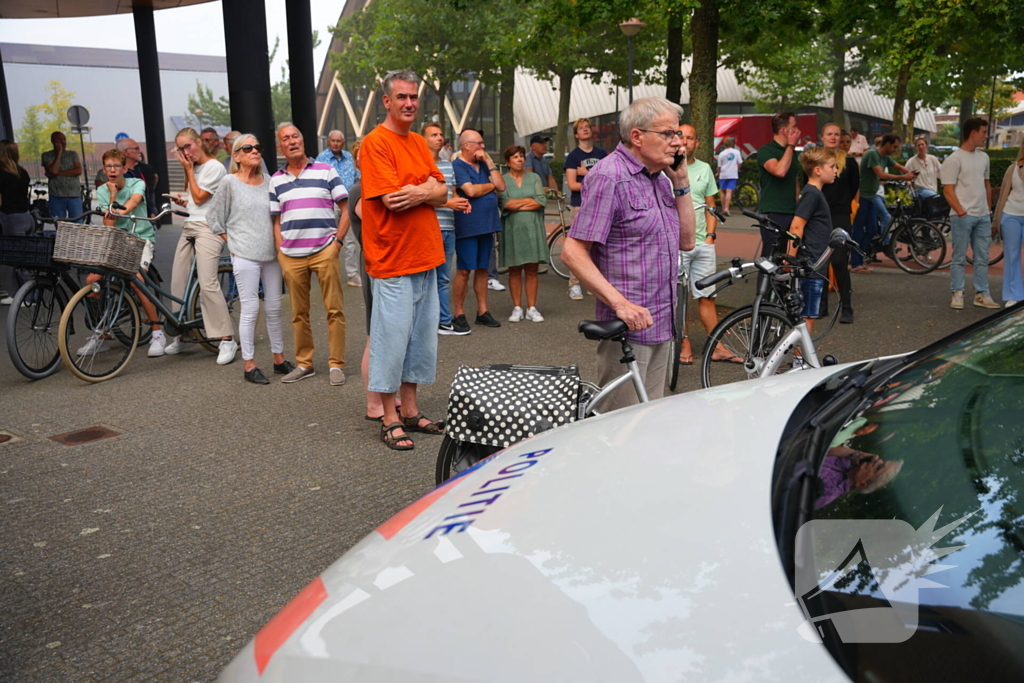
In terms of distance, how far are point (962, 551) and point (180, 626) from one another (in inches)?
109

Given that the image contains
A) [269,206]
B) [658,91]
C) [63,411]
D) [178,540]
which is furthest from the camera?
[658,91]

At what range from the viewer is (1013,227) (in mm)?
8930

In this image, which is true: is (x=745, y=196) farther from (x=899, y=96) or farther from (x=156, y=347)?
(x=156, y=347)

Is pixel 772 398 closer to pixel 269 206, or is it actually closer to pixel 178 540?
pixel 178 540

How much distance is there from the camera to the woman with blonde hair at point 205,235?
768 centimetres

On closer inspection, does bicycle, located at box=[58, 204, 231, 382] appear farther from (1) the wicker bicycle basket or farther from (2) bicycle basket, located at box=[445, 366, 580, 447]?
(2) bicycle basket, located at box=[445, 366, 580, 447]

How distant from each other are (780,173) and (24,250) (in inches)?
244

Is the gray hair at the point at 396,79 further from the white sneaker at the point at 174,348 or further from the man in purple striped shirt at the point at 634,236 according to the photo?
the white sneaker at the point at 174,348

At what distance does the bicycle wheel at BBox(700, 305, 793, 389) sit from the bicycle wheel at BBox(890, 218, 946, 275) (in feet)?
23.2

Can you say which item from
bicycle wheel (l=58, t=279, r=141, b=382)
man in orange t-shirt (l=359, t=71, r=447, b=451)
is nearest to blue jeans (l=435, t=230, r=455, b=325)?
bicycle wheel (l=58, t=279, r=141, b=382)

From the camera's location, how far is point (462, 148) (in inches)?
358

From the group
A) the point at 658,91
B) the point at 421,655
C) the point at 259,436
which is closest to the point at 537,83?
the point at 658,91

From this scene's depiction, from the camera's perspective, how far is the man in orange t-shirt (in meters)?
5.12

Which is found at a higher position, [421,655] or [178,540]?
[421,655]
